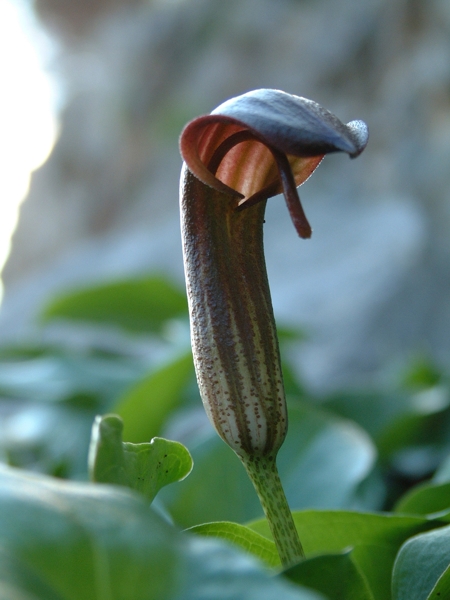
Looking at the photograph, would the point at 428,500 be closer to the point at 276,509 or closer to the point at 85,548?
the point at 276,509

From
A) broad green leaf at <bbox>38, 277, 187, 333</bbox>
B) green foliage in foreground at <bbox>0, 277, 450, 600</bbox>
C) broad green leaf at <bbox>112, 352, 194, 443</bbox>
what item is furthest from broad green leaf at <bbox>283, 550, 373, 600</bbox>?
broad green leaf at <bbox>38, 277, 187, 333</bbox>

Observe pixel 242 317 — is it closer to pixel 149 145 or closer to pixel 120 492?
pixel 120 492

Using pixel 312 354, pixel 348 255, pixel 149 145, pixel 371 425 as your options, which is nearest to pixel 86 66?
pixel 149 145

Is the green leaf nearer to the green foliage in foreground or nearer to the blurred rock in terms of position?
the green foliage in foreground

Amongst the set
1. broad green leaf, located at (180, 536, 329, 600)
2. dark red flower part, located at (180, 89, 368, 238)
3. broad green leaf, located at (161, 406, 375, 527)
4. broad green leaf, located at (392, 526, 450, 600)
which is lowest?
broad green leaf, located at (161, 406, 375, 527)

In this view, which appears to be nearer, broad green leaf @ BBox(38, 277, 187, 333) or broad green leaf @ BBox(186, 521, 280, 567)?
broad green leaf @ BBox(186, 521, 280, 567)

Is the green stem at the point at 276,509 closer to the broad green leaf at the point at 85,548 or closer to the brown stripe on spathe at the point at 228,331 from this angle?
the brown stripe on spathe at the point at 228,331

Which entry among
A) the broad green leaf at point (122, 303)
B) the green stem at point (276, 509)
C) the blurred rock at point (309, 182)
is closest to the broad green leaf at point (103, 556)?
the green stem at point (276, 509)

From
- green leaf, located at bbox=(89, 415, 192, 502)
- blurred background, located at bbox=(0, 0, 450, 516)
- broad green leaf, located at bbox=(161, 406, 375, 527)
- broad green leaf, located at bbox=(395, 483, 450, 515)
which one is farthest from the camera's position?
blurred background, located at bbox=(0, 0, 450, 516)
